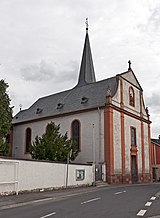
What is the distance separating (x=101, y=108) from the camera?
A: 116ft

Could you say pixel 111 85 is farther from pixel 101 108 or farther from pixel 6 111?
pixel 6 111

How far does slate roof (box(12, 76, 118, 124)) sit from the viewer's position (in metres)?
37.7

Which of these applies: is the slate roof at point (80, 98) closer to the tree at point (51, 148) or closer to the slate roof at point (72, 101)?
the slate roof at point (72, 101)

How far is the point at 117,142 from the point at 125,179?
15.3 feet

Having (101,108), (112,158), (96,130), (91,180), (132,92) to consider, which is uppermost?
(132,92)

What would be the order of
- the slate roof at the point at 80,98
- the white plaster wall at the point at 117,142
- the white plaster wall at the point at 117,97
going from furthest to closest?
the slate roof at the point at 80,98, the white plaster wall at the point at 117,97, the white plaster wall at the point at 117,142

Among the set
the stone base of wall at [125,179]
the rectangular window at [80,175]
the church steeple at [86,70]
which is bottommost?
the stone base of wall at [125,179]

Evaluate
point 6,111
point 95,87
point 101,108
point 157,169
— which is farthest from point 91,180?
point 157,169

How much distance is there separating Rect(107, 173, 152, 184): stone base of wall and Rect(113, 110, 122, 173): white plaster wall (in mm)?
787

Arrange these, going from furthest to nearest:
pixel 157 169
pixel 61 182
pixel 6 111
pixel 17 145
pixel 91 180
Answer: pixel 157 169 < pixel 17 145 < pixel 6 111 < pixel 91 180 < pixel 61 182

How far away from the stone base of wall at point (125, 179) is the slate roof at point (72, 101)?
27.5 feet

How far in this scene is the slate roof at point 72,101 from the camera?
3766 centimetres

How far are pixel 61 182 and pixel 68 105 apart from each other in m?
16.8

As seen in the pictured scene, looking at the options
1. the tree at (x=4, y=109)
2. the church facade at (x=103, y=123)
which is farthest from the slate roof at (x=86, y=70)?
A: the tree at (x=4, y=109)
